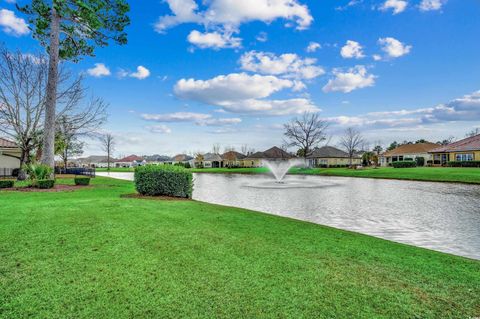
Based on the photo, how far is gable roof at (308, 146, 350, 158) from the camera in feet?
261

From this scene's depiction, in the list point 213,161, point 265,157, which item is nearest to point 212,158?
point 213,161

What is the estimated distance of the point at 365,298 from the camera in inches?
154

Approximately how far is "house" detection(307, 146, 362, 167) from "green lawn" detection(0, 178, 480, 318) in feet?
238

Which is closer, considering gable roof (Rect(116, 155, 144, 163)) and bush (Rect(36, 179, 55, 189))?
bush (Rect(36, 179, 55, 189))

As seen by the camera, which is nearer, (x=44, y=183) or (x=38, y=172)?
(x=44, y=183)

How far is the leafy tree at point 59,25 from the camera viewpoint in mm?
19672

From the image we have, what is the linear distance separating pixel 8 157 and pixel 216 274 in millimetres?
34984

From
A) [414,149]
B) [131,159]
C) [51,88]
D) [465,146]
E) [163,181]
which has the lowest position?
[163,181]

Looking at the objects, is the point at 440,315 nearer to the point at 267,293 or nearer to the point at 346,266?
the point at 346,266

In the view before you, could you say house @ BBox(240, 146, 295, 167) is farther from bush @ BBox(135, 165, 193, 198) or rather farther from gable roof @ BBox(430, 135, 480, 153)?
bush @ BBox(135, 165, 193, 198)

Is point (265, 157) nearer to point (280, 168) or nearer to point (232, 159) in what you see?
point (232, 159)

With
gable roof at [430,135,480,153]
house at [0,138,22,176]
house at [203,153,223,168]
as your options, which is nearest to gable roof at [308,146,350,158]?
gable roof at [430,135,480,153]

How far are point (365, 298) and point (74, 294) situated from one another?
3.64 metres

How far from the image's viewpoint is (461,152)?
47.6 meters
